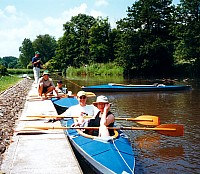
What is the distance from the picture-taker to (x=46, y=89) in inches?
559

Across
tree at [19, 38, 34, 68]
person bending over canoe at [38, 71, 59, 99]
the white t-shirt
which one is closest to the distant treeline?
person bending over canoe at [38, 71, 59, 99]

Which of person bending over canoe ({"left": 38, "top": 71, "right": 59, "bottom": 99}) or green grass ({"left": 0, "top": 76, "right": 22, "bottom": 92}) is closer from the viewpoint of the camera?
person bending over canoe ({"left": 38, "top": 71, "right": 59, "bottom": 99})

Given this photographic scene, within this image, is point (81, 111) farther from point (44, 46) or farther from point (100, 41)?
point (44, 46)

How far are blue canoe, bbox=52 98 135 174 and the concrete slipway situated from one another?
0.35 m

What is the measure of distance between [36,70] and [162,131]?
1215 cm

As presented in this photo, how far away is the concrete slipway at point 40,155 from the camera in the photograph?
5203mm

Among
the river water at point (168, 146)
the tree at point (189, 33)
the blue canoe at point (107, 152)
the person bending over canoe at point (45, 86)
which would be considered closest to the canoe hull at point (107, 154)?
the blue canoe at point (107, 152)

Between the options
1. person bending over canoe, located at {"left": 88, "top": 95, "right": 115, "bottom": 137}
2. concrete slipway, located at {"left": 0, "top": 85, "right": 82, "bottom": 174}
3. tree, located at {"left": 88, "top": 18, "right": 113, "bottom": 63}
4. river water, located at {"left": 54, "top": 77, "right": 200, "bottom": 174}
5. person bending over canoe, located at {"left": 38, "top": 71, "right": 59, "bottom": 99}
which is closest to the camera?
concrete slipway, located at {"left": 0, "top": 85, "right": 82, "bottom": 174}

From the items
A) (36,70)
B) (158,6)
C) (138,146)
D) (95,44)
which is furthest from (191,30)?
(138,146)

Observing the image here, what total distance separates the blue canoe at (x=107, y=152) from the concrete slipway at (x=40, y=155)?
35cm

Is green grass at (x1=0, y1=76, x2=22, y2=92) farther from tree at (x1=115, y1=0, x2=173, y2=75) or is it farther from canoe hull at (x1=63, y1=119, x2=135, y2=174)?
tree at (x1=115, y1=0, x2=173, y2=75)

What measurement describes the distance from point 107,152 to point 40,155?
132 cm

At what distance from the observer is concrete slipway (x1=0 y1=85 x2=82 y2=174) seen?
5.20 metres

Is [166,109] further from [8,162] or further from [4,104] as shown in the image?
[8,162]
